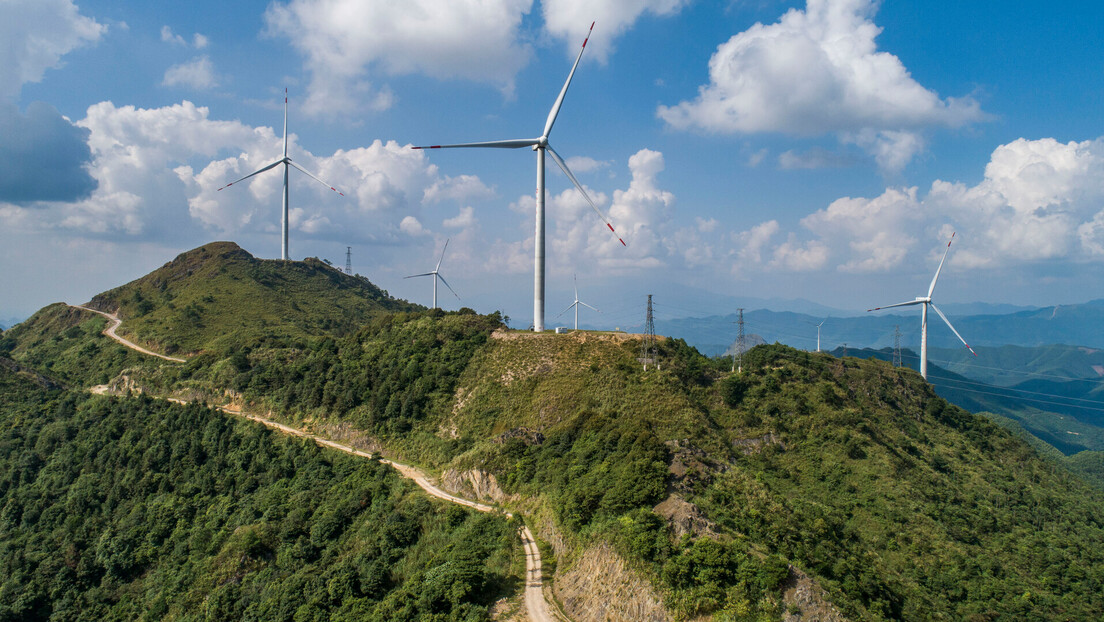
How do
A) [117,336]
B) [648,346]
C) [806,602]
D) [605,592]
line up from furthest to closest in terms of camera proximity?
1. [117,336]
2. [648,346]
3. [605,592]
4. [806,602]

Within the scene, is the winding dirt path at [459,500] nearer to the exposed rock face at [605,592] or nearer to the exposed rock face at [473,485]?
the exposed rock face at [473,485]

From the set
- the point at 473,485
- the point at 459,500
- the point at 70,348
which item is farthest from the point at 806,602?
the point at 70,348

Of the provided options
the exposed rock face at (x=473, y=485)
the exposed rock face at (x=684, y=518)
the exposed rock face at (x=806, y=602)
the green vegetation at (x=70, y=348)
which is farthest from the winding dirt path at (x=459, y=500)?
the exposed rock face at (x=806, y=602)

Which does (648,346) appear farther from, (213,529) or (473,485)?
(213,529)

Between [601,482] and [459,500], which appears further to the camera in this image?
[459,500]

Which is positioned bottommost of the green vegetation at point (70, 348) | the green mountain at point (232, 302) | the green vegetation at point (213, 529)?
the green vegetation at point (213, 529)

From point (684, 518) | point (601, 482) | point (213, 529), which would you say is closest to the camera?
point (684, 518)
